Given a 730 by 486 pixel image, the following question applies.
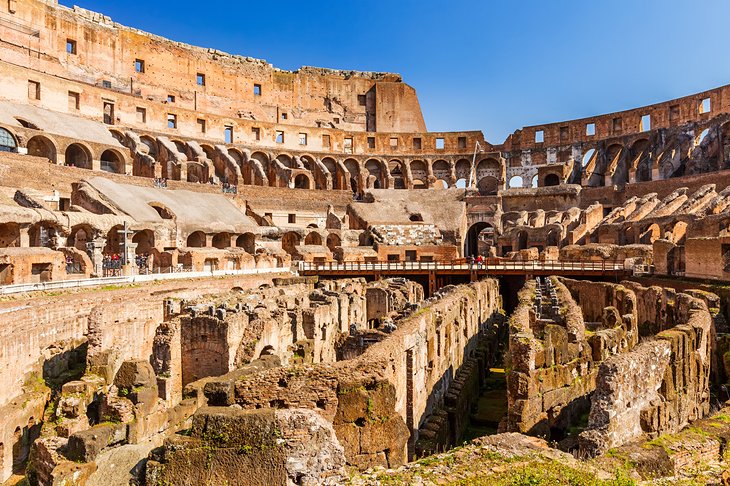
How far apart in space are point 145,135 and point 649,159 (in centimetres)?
4619

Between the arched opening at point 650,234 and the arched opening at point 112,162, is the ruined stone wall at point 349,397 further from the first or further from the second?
the arched opening at point 112,162

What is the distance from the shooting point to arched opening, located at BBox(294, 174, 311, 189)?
5278 cm

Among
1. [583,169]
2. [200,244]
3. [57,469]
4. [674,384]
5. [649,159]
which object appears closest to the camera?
[57,469]

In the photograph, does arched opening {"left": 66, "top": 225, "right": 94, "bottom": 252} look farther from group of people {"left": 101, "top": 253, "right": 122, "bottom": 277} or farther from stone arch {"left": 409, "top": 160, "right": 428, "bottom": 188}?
stone arch {"left": 409, "top": 160, "right": 428, "bottom": 188}

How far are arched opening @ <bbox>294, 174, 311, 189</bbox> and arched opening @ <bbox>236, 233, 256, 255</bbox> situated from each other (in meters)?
16.3

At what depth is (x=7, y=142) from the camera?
106 ft

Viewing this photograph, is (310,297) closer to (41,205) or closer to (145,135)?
(41,205)

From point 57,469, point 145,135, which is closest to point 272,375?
point 57,469

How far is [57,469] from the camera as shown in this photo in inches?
293

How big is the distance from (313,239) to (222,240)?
811 centimetres

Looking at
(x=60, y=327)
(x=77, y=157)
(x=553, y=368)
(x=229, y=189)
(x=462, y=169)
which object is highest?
(x=462, y=169)

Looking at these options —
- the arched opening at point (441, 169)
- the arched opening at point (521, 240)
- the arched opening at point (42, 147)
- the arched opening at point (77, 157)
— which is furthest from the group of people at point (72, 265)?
the arched opening at point (441, 169)

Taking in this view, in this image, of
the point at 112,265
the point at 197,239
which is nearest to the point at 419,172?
the point at 197,239

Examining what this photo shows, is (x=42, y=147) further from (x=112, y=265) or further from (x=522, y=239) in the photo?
(x=522, y=239)
